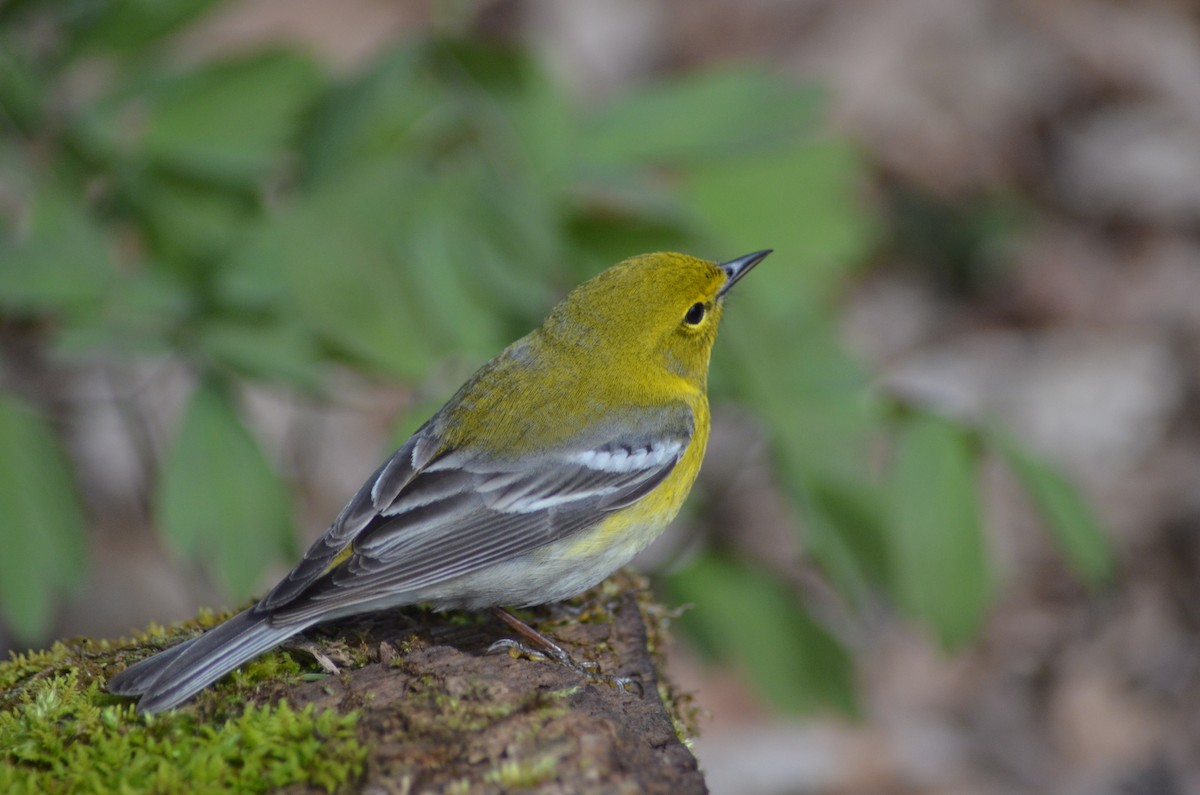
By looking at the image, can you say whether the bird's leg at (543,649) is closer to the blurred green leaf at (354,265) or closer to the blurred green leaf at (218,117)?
the blurred green leaf at (354,265)

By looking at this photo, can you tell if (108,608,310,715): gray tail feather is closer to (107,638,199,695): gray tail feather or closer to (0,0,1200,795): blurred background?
(107,638,199,695): gray tail feather

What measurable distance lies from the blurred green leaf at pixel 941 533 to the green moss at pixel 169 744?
2.15 metres

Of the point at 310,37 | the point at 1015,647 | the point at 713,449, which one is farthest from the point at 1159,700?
the point at 310,37

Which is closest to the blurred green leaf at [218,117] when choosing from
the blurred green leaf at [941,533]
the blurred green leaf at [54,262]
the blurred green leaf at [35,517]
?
the blurred green leaf at [54,262]

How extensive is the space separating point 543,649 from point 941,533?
154 centimetres

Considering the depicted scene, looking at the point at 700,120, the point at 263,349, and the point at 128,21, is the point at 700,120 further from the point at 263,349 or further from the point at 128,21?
the point at 128,21

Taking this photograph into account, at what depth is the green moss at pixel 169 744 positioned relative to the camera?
2.46 m

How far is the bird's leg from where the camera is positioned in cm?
308

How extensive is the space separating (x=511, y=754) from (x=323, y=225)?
2.01m

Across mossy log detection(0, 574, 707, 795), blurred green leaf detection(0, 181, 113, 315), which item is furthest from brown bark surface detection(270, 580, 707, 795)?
blurred green leaf detection(0, 181, 113, 315)

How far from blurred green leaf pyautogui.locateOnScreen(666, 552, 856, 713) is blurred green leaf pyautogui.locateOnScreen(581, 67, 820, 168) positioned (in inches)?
67.2

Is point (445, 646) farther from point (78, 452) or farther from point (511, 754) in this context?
point (78, 452)

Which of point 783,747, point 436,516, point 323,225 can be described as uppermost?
point 323,225

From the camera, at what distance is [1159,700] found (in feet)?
21.6
